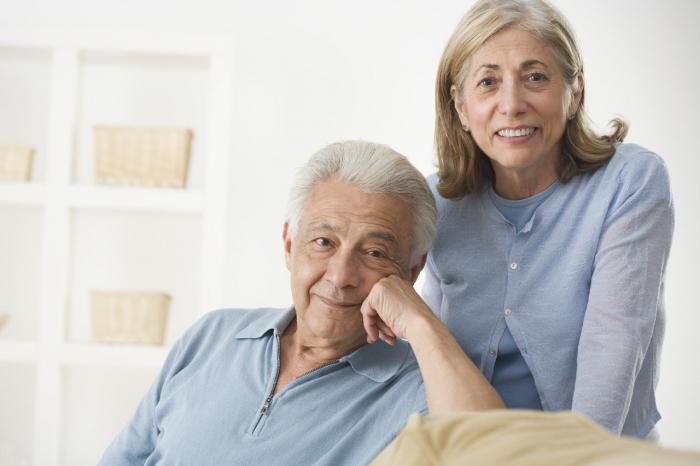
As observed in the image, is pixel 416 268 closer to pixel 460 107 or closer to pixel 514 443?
pixel 460 107

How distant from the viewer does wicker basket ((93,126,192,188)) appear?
345 cm

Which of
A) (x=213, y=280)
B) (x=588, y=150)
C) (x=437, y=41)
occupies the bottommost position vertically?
(x=213, y=280)

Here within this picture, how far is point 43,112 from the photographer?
13.3 ft

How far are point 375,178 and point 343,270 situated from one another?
19 centimetres

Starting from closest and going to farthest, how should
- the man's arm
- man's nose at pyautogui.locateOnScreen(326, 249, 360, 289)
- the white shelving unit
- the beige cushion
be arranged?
the beige cushion < the man's arm < man's nose at pyautogui.locateOnScreen(326, 249, 360, 289) < the white shelving unit

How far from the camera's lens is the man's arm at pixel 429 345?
57.1 inches

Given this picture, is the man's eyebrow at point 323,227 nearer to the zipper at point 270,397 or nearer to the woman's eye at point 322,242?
the woman's eye at point 322,242

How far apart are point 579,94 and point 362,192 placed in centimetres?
51

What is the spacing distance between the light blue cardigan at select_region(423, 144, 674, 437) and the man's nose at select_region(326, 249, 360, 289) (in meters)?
0.32

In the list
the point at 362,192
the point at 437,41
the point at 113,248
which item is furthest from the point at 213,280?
the point at 362,192

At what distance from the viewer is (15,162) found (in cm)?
356

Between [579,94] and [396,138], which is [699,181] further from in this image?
[579,94]

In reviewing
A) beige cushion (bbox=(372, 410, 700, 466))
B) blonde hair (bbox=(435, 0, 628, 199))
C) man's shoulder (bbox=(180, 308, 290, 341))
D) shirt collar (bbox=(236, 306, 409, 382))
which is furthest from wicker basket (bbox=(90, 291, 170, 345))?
beige cushion (bbox=(372, 410, 700, 466))

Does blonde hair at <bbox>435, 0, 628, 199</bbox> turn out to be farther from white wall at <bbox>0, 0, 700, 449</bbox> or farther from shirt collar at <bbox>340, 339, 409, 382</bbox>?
white wall at <bbox>0, 0, 700, 449</bbox>
